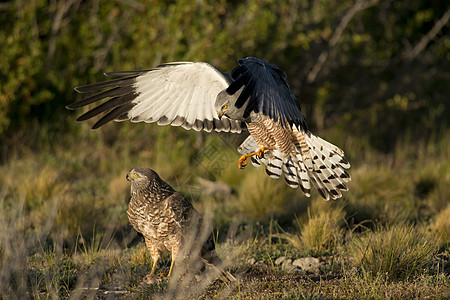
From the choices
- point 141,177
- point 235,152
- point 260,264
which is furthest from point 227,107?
point 235,152

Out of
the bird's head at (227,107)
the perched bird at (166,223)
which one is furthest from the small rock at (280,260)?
the bird's head at (227,107)

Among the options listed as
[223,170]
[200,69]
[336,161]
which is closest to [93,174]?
[223,170]

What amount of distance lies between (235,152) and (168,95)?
303 centimetres

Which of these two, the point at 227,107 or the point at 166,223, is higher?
the point at 227,107

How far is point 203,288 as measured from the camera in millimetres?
4051

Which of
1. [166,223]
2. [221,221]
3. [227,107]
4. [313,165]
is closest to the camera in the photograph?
[166,223]

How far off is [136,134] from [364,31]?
5219mm

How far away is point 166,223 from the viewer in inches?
165

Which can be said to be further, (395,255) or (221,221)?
(221,221)

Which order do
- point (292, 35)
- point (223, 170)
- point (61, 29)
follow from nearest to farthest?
1. point (223, 170)
2. point (292, 35)
3. point (61, 29)

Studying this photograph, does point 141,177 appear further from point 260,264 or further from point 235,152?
point 235,152

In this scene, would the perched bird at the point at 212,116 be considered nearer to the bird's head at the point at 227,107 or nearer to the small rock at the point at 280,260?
the bird's head at the point at 227,107

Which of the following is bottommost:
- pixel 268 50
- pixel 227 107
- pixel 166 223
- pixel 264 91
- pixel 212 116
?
pixel 166 223

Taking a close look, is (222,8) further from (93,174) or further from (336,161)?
(336,161)
